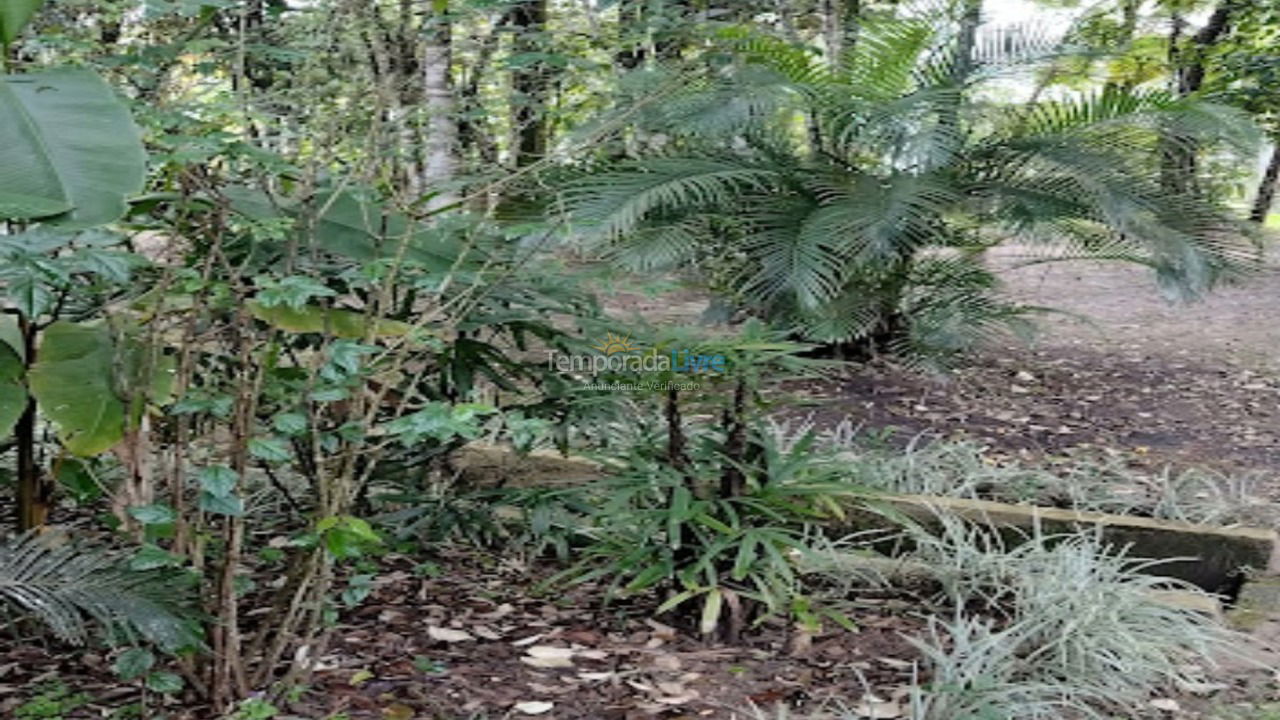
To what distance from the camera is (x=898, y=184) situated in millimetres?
4684

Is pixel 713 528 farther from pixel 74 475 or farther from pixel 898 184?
pixel 898 184

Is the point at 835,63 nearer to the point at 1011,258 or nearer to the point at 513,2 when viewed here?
the point at 513,2

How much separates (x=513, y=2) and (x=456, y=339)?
4.18 ft

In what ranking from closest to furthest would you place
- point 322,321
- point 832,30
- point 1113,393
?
point 322,321
point 1113,393
point 832,30

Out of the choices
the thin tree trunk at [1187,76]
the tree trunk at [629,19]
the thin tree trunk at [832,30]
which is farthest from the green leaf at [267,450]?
the thin tree trunk at [1187,76]

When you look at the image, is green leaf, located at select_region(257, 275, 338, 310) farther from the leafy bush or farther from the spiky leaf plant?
the leafy bush

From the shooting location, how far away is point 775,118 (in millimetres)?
5082

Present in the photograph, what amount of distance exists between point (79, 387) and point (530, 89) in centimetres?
359

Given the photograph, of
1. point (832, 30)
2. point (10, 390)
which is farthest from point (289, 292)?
point (832, 30)

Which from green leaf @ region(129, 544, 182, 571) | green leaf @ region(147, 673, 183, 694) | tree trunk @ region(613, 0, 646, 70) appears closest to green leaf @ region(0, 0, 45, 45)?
green leaf @ region(129, 544, 182, 571)

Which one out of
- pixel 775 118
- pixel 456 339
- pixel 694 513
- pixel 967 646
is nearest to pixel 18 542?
pixel 456 339

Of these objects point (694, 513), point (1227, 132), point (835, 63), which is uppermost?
point (835, 63)

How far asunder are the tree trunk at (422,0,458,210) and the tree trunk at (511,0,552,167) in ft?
0.76

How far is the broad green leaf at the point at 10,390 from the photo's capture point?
1.83 m
